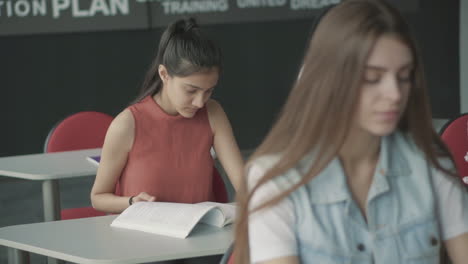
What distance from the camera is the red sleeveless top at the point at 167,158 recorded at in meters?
2.54

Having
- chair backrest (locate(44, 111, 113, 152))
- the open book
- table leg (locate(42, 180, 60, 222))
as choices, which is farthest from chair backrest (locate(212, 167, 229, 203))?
chair backrest (locate(44, 111, 113, 152))

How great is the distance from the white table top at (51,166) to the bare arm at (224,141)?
0.59 meters

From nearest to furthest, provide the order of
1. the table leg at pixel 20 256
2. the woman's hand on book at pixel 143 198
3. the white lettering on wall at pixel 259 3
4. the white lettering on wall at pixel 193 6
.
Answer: the table leg at pixel 20 256, the woman's hand on book at pixel 143 198, the white lettering on wall at pixel 193 6, the white lettering on wall at pixel 259 3

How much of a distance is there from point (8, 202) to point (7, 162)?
2.46 meters

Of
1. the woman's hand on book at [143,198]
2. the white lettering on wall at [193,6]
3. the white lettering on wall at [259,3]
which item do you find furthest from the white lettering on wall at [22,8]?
the woman's hand on book at [143,198]

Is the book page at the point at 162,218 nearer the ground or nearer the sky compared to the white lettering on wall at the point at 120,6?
nearer the ground

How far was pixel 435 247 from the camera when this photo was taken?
1347 millimetres

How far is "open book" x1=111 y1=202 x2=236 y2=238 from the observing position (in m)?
2.05

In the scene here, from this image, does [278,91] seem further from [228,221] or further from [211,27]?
[228,221]

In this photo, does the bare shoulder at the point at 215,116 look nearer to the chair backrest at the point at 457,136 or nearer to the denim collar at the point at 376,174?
the chair backrest at the point at 457,136

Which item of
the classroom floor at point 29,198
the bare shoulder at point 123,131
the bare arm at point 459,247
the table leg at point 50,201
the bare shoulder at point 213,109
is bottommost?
the classroom floor at point 29,198

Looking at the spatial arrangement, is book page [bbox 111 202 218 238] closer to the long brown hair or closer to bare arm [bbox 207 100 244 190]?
bare arm [bbox 207 100 244 190]

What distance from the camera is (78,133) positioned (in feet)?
11.8

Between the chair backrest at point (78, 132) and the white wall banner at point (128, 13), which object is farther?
the white wall banner at point (128, 13)
